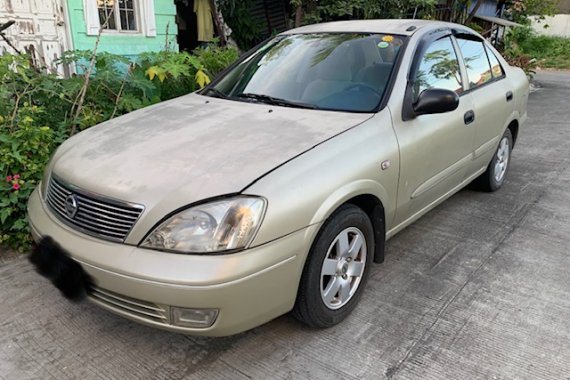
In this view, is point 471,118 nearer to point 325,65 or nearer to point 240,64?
point 325,65

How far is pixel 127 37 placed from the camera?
6875 mm

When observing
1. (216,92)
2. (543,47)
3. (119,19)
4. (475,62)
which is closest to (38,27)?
(119,19)

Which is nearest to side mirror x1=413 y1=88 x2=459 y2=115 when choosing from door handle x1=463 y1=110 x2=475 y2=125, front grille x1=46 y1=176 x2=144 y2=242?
door handle x1=463 y1=110 x2=475 y2=125

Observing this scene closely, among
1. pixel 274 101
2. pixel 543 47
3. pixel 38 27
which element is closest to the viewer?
pixel 274 101

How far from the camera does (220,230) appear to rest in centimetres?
209

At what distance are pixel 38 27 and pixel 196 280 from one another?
5566 mm

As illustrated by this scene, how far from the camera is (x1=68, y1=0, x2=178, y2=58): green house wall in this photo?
6328mm

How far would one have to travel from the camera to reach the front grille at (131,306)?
2.12 m

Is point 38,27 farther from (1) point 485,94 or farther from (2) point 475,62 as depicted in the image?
(1) point 485,94

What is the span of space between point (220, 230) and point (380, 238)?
122cm

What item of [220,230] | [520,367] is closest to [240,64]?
[220,230]

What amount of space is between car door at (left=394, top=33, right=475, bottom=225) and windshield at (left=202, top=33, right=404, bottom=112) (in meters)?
0.23

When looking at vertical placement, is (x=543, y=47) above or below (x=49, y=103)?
below

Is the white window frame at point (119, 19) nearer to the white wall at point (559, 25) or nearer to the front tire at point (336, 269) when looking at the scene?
the front tire at point (336, 269)
